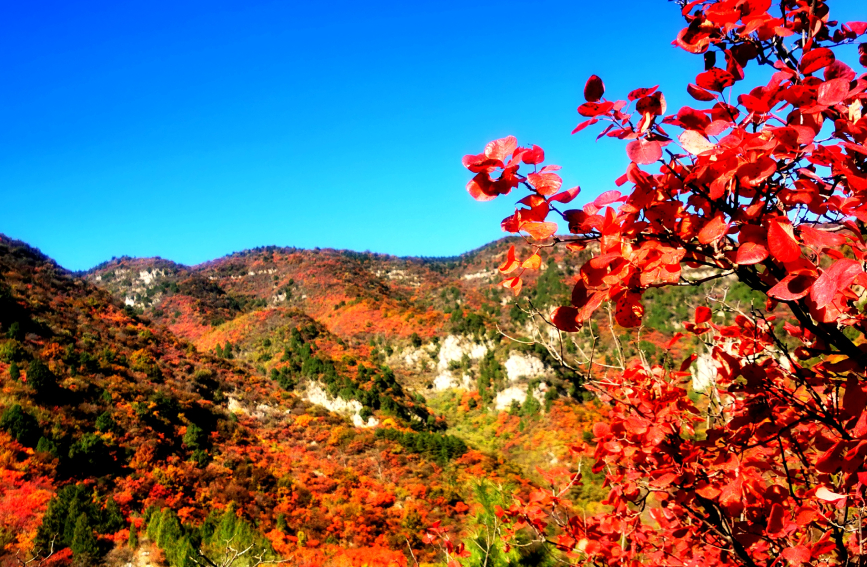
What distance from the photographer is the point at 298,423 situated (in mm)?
14227

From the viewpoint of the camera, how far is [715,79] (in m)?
0.81

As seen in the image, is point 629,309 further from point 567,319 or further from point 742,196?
point 742,196

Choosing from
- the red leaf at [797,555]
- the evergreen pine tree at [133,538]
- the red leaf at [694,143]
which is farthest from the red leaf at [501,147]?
the evergreen pine tree at [133,538]

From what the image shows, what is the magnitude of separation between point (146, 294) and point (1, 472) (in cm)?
4726

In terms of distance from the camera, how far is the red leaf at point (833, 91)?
0.67 m

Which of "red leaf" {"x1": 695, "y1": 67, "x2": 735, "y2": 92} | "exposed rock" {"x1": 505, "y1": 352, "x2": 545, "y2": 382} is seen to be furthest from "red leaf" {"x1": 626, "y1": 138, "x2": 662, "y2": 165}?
"exposed rock" {"x1": 505, "y1": 352, "x2": 545, "y2": 382}

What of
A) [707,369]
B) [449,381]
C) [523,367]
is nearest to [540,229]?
[707,369]

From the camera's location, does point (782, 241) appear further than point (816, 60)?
No

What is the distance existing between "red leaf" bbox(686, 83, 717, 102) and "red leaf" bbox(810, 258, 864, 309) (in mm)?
394

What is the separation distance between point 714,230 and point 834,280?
6.6 inches

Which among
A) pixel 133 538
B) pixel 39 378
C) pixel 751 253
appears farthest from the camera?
pixel 39 378

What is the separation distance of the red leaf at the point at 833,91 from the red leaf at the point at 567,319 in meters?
0.49

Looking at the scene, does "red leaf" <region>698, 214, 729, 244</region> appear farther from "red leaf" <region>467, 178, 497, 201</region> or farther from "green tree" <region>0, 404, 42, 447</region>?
"green tree" <region>0, 404, 42, 447</region>

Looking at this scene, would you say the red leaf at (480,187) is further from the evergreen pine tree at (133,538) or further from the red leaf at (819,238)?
the evergreen pine tree at (133,538)
